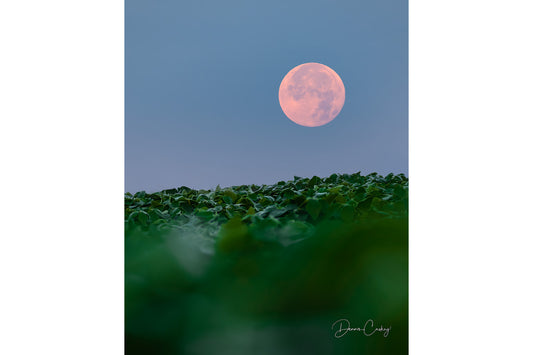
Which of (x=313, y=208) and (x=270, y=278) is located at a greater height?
(x=313, y=208)

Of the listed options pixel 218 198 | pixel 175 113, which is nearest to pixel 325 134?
pixel 218 198

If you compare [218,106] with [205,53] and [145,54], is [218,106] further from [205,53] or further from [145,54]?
[145,54]
